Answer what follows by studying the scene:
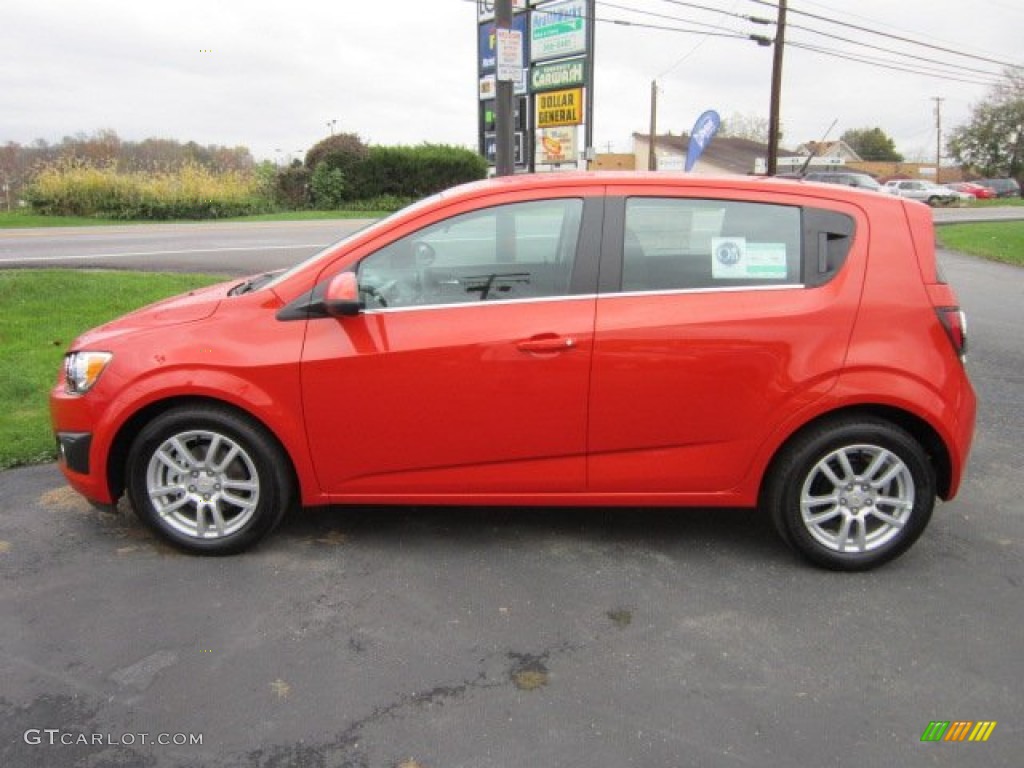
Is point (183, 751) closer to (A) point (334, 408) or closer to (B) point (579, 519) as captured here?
(A) point (334, 408)

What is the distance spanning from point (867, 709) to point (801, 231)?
1.96 m

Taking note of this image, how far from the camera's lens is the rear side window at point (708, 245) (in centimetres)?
360

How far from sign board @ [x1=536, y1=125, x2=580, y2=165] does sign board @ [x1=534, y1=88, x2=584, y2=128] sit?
285mm

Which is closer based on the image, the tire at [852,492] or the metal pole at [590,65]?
the tire at [852,492]

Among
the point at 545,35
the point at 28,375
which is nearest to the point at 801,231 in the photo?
the point at 28,375

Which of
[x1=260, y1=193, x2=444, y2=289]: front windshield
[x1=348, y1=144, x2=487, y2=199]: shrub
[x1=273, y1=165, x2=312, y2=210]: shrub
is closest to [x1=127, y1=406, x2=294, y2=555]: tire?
[x1=260, y1=193, x2=444, y2=289]: front windshield

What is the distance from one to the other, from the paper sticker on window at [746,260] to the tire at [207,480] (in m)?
2.11

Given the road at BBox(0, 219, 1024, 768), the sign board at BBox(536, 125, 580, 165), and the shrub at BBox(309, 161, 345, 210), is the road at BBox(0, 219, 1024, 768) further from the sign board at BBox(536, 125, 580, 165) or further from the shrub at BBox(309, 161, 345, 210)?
the shrub at BBox(309, 161, 345, 210)

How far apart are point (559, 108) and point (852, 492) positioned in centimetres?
1962

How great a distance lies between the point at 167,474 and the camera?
3748mm

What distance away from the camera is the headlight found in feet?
12.1

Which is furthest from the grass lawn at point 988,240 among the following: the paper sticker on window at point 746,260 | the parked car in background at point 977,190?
the parked car in background at point 977,190

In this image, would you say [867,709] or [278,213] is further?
[278,213]

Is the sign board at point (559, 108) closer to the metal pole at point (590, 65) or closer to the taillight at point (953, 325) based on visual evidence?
the metal pole at point (590, 65)
